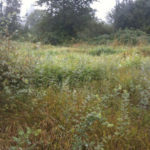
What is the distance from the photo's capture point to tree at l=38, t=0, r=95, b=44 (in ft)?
63.3

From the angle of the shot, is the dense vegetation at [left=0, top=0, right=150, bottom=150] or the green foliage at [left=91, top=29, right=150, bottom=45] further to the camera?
the green foliage at [left=91, top=29, right=150, bottom=45]

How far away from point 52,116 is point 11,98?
0.64m

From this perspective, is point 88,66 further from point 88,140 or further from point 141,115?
point 88,140

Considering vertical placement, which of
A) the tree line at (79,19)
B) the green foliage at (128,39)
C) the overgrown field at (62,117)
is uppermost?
the tree line at (79,19)

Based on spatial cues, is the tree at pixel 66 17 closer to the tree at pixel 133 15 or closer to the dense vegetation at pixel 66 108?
the tree at pixel 133 15

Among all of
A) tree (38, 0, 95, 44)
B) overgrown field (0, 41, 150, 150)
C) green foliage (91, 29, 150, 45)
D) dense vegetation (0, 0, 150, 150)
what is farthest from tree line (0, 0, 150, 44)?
overgrown field (0, 41, 150, 150)

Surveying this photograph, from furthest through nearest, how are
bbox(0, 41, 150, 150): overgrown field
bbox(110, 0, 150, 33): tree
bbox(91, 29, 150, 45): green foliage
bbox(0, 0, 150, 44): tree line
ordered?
1. bbox(110, 0, 150, 33): tree
2. bbox(0, 0, 150, 44): tree line
3. bbox(91, 29, 150, 45): green foliage
4. bbox(0, 41, 150, 150): overgrown field

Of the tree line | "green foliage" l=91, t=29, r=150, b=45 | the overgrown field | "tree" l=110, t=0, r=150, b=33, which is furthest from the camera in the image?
"tree" l=110, t=0, r=150, b=33

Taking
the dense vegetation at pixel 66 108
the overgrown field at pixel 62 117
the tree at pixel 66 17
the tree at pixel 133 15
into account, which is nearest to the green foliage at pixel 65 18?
the tree at pixel 66 17

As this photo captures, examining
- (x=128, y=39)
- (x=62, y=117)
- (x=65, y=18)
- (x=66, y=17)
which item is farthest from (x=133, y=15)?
(x=62, y=117)

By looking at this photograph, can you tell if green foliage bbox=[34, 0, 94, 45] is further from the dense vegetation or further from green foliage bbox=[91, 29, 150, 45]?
the dense vegetation

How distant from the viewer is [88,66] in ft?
13.9

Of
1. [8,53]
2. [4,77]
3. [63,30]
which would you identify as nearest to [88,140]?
[4,77]

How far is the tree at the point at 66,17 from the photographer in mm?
19297
